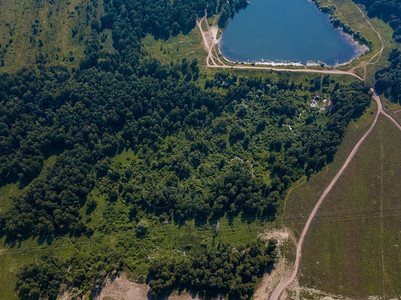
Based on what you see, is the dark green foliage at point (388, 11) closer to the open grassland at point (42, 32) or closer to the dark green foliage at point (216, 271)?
the dark green foliage at point (216, 271)

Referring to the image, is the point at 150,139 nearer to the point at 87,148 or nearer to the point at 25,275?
the point at 87,148

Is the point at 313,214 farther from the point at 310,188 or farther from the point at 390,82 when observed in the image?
the point at 390,82

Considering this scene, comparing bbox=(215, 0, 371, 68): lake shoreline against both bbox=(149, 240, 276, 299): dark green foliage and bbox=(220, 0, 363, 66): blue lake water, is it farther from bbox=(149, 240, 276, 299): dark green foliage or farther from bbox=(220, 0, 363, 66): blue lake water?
bbox=(149, 240, 276, 299): dark green foliage

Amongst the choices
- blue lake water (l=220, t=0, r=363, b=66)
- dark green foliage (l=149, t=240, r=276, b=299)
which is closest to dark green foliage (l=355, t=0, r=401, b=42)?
blue lake water (l=220, t=0, r=363, b=66)

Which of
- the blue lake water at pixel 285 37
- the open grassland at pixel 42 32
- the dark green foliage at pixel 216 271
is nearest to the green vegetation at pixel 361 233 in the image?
the dark green foliage at pixel 216 271

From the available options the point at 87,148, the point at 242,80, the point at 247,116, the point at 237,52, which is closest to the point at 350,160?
the point at 247,116

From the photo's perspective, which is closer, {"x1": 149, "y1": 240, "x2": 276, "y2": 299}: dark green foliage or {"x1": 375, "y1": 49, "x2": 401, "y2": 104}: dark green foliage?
{"x1": 149, "y1": 240, "x2": 276, "y2": 299}: dark green foliage
